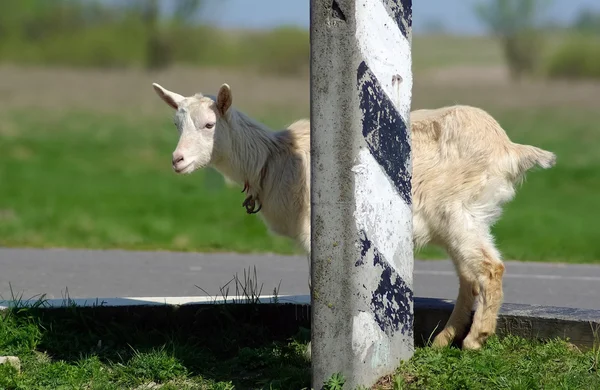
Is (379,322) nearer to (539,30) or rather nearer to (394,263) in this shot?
(394,263)

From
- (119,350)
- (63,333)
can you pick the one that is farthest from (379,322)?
(63,333)

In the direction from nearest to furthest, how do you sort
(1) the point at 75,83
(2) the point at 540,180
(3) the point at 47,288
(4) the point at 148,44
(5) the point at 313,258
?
(5) the point at 313,258, (3) the point at 47,288, (2) the point at 540,180, (1) the point at 75,83, (4) the point at 148,44

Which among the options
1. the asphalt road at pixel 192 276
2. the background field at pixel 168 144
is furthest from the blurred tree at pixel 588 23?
the asphalt road at pixel 192 276

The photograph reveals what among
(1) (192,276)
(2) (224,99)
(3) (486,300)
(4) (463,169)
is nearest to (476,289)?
(3) (486,300)

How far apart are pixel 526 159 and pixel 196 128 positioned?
1.99m

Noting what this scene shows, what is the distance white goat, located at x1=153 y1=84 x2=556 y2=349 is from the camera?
5.70 metres

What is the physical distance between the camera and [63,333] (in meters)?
5.98

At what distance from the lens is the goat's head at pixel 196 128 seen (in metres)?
6.30

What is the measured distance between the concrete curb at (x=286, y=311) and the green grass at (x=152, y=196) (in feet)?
4.30

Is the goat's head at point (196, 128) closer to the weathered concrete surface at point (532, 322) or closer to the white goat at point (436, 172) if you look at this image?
the white goat at point (436, 172)

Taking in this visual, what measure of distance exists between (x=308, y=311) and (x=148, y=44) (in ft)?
133

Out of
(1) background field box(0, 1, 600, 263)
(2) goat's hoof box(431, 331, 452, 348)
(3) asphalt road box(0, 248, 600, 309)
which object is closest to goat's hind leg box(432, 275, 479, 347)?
(2) goat's hoof box(431, 331, 452, 348)

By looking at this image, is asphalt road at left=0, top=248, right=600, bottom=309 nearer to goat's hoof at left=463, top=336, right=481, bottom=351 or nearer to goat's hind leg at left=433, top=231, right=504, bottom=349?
goat's hind leg at left=433, top=231, right=504, bottom=349

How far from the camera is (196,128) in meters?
6.36
